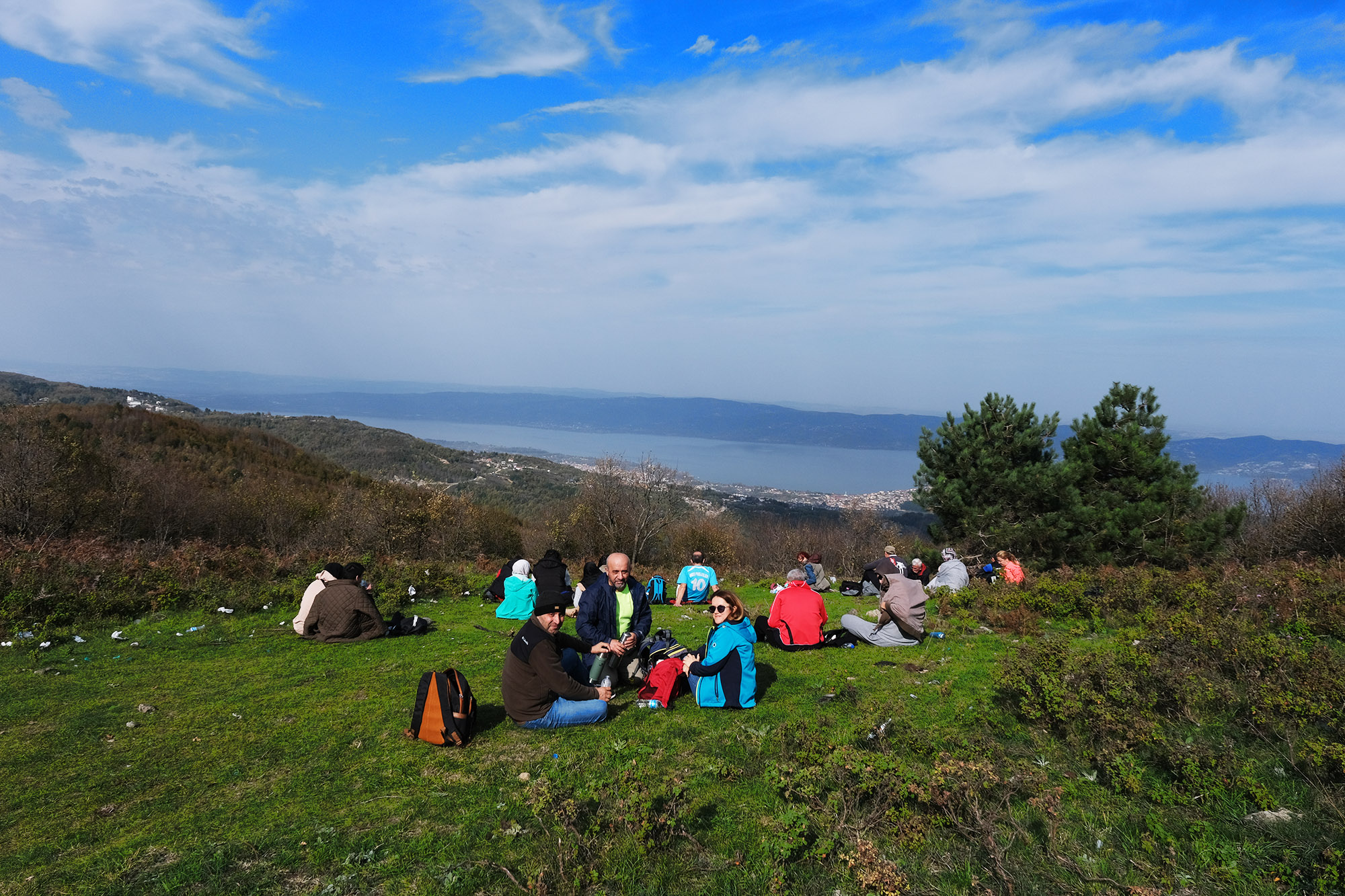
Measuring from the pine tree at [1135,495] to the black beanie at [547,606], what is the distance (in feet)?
58.2

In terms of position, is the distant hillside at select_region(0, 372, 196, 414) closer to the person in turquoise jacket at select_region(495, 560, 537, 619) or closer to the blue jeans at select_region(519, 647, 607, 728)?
the person in turquoise jacket at select_region(495, 560, 537, 619)

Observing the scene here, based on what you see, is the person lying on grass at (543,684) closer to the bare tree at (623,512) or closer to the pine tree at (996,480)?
the pine tree at (996,480)

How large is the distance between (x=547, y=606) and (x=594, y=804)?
1.91 m

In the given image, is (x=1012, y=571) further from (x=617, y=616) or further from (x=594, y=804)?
(x=594, y=804)

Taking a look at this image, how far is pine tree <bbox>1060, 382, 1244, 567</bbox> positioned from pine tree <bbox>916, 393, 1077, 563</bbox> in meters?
0.87

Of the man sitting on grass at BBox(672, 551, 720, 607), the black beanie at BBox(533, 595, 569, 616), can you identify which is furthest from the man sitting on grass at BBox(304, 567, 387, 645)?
the man sitting on grass at BBox(672, 551, 720, 607)

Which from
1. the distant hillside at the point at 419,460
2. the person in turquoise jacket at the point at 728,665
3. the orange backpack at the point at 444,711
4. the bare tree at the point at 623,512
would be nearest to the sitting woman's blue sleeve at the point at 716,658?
the person in turquoise jacket at the point at 728,665

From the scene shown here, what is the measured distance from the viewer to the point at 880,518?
48031mm

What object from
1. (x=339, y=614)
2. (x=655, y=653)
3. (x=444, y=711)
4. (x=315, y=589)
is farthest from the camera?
(x=315, y=589)

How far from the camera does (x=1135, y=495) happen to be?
18.2 meters

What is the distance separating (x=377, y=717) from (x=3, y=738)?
3.26m

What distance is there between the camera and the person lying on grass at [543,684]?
6.09 m

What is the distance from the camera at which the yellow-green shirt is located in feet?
26.7

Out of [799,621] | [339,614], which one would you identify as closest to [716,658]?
[799,621]
